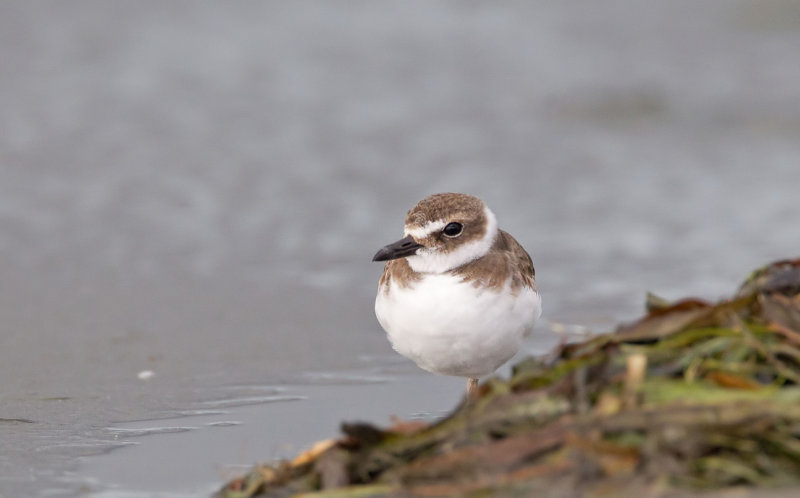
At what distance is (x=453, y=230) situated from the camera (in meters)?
5.25

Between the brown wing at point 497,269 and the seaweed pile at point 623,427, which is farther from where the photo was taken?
the brown wing at point 497,269

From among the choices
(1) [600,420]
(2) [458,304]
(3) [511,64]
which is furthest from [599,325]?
(3) [511,64]

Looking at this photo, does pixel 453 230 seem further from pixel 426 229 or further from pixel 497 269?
pixel 497 269

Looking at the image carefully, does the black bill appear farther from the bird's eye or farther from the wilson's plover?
the bird's eye

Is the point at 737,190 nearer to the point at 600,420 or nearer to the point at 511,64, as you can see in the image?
the point at 511,64

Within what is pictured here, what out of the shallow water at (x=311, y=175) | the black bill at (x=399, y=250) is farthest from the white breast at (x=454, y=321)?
the shallow water at (x=311, y=175)

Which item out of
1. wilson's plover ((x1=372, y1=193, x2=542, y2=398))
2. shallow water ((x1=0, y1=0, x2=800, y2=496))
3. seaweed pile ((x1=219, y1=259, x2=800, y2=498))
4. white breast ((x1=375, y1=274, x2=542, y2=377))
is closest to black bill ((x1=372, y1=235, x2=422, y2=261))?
wilson's plover ((x1=372, y1=193, x2=542, y2=398))

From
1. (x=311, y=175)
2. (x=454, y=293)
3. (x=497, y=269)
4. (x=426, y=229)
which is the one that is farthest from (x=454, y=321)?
(x=311, y=175)

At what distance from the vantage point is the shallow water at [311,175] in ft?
21.2

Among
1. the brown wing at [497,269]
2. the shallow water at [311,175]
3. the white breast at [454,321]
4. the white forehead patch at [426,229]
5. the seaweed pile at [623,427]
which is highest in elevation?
the shallow water at [311,175]

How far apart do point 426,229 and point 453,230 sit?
14 cm

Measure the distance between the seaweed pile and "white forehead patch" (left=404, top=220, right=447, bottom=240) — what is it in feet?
3.52

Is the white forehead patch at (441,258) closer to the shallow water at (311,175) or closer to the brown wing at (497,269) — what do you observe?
the brown wing at (497,269)

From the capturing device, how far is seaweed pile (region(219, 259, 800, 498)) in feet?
11.5
